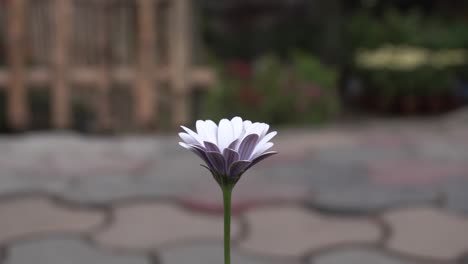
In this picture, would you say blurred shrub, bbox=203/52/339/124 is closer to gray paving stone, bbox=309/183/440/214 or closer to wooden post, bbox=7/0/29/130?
wooden post, bbox=7/0/29/130

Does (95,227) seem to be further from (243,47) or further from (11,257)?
(243,47)

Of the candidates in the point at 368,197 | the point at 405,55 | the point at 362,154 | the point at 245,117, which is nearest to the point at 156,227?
the point at 368,197

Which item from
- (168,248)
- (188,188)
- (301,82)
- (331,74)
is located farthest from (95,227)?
(331,74)

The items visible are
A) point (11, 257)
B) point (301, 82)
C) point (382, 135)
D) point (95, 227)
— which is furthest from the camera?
point (301, 82)

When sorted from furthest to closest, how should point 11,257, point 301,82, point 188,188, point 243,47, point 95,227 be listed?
point 243,47 < point 301,82 < point 188,188 < point 95,227 < point 11,257

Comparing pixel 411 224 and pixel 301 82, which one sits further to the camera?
pixel 301 82

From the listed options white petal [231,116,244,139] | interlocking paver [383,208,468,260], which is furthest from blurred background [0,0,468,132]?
white petal [231,116,244,139]
